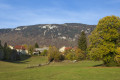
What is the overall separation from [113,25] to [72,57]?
48.2 m

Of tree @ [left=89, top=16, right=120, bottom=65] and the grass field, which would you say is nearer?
the grass field

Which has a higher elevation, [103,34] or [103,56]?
[103,34]

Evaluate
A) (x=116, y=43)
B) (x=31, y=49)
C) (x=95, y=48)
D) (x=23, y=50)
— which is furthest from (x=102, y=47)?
(x=23, y=50)

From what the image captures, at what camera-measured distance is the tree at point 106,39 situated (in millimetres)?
35938

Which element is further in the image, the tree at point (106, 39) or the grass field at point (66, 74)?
the tree at point (106, 39)

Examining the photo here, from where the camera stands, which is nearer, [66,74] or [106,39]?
[66,74]

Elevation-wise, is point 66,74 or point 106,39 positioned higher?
point 106,39

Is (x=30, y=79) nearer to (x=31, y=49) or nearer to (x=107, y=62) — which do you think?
(x=107, y=62)

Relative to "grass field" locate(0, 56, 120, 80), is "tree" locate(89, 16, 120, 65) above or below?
above

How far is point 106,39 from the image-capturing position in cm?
3659

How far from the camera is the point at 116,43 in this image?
37.7 metres

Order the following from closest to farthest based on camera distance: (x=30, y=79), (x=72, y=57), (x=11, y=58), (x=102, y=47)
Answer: (x=30, y=79), (x=102, y=47), (x=72, y=57), (x=11, y=58)

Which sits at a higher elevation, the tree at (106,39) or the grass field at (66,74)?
the tree at (106,39)

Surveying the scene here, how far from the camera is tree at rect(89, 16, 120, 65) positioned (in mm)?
35938
